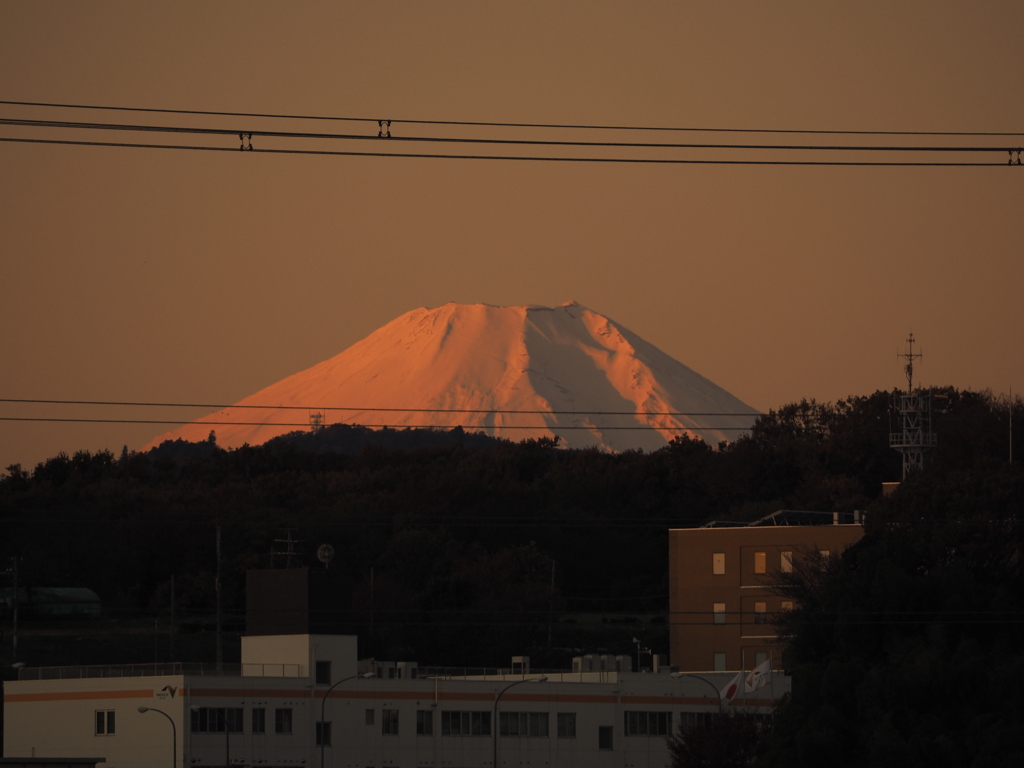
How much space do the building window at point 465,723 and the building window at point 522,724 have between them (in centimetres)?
58

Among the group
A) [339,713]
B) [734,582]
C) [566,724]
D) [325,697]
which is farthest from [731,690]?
[734,582]

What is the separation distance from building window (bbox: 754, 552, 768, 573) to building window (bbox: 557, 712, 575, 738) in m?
27.9

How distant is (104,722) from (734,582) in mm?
40733

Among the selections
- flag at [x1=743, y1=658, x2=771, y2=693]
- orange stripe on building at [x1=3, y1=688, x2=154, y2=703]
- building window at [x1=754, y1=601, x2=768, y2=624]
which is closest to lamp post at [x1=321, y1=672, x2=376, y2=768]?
orange stripe on building at [x1=3, y1=688, x2=154, y2=703]

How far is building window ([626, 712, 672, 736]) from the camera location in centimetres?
6694

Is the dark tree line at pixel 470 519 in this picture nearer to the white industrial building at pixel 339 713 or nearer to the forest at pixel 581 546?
the forest at pixel 581 546

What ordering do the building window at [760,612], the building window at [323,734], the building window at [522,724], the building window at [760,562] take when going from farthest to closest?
the building window at [760,562] < the building window at [760,612] < the building window at [522,724] < the building window at [323,734]

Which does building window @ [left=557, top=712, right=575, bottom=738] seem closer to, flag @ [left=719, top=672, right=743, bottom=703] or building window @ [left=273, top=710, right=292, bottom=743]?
flag @ [left=719, top=672, right=743, bottom=703]

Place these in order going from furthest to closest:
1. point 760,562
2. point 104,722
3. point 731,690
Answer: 1. point 760,562
2. point 731,690
3. point 104,722

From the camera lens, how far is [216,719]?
61.2 meters

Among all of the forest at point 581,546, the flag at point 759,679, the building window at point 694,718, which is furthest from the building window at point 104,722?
the flag at point 759,679

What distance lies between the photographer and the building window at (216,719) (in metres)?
60.8

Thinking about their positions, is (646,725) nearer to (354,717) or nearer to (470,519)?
(354,717)

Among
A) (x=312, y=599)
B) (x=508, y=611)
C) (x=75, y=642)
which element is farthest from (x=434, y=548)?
(x=312, y=599)
